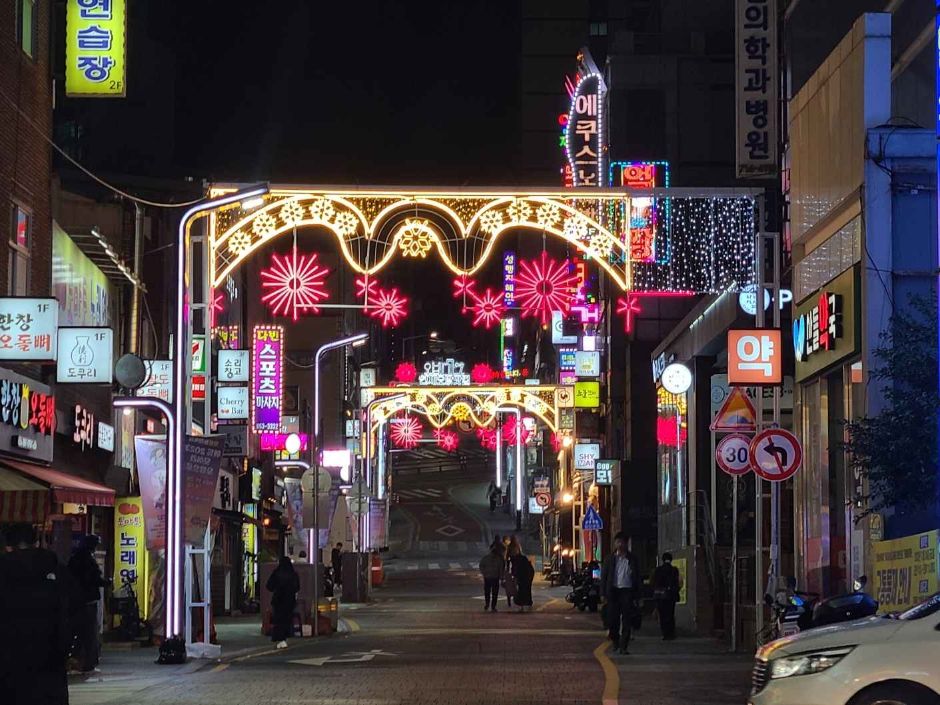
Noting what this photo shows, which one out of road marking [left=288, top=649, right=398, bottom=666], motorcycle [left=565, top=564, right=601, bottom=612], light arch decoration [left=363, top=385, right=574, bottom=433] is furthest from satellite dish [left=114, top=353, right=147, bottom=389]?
light arch decoration [left=363, top=385, right=574, bottom=433]

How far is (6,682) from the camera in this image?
9727 mm

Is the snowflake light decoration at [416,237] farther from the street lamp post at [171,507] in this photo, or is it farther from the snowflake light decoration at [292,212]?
the street lamp post at [171,507]

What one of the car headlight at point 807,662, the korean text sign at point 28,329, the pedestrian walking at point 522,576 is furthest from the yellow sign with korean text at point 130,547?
the car headlight at point 807,662

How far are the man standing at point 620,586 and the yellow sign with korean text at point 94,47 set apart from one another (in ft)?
33.1

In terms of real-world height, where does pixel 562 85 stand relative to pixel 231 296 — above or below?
above

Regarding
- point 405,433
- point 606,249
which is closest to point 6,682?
point 606,249

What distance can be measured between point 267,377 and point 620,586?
22438 millimetres

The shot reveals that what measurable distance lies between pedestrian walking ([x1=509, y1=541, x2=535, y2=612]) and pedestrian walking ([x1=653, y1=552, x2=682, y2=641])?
8358 mm

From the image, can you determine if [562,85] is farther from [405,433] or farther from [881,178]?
[881,178]

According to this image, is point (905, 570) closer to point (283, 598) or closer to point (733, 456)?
point (733, 456)

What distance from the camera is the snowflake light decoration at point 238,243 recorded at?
24.7 m

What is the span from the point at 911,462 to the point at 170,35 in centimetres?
3544

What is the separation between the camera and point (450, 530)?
83.6 metres

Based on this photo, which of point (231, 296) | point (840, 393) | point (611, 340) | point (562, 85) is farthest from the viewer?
point (562, 85)
